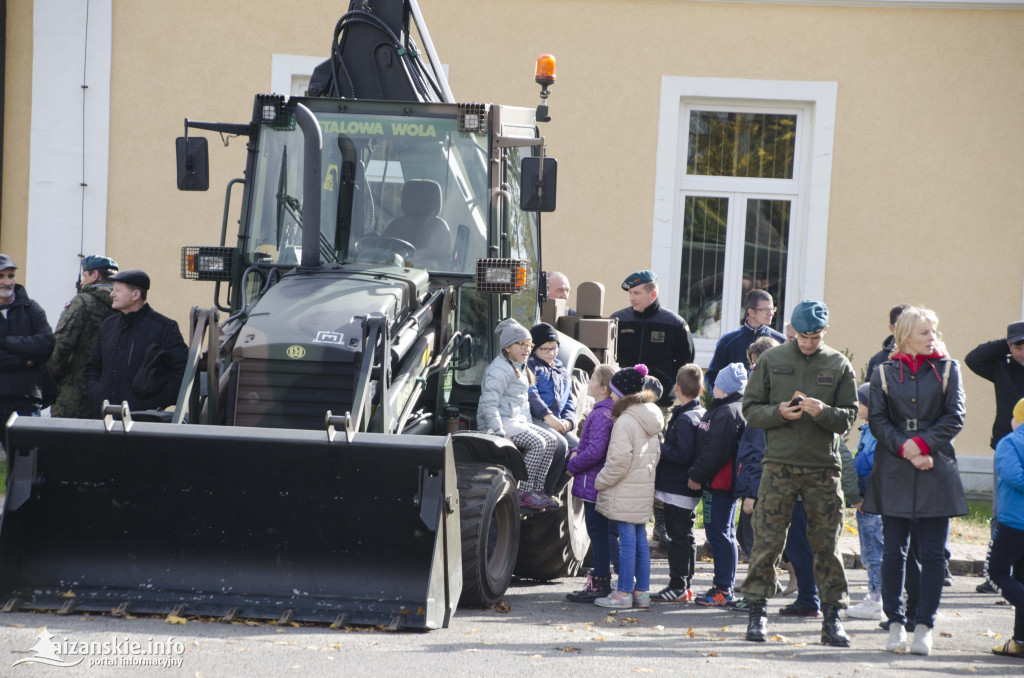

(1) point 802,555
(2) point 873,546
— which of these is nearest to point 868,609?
(2) point 873,546

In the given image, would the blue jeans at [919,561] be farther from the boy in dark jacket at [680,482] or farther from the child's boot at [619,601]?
the child's boot at [619,601]

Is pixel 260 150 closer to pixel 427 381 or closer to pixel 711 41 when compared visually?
pixel 427 381

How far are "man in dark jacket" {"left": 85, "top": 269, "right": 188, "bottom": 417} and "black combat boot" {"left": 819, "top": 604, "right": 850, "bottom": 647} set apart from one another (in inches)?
158

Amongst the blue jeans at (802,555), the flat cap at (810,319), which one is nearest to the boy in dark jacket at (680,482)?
the blue jeans at (802,555)

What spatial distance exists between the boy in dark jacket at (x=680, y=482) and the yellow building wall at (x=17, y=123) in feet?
26.1

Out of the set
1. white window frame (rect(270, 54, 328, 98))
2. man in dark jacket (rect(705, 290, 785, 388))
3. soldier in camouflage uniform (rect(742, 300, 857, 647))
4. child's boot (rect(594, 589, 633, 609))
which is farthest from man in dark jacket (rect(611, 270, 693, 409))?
white window frame (rect(270, 54, 328, 98))

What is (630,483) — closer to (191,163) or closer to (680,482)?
(680,482)

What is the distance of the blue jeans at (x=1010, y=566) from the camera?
6.14 meters

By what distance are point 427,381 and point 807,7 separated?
723 cm

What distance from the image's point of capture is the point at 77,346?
8.52 meters

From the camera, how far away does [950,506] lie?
6004 millimetres

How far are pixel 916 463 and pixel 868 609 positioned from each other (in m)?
1.36

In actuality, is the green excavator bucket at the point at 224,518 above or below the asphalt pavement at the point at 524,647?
above

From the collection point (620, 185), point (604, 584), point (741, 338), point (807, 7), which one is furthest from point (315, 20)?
point (604, 584)
